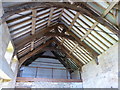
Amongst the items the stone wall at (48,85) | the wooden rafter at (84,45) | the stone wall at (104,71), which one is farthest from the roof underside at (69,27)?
the stone wall at (48,85)

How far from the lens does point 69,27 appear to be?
6406 millimetres

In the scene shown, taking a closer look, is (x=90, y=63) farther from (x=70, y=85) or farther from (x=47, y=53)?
(x=47, y=53)

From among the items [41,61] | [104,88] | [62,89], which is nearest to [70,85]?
[62,89]

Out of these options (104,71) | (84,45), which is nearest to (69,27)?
(84,45)

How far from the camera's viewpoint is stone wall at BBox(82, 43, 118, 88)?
521 cm

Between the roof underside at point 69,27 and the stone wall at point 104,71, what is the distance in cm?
37

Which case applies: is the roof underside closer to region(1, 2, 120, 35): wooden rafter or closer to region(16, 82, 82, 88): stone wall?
region(1, 2, 120, 35): wooden rafter

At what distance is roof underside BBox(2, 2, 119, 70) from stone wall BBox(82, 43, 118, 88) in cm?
37

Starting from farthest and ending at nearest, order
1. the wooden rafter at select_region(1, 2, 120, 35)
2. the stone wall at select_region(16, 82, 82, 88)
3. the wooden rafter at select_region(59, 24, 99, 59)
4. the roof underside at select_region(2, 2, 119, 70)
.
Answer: the stone wall at select_region(16, 82, 82, 88) → the wooden rafter at select_region(59, 24, 99, 59) → the roof underside at select_region(2, 2, 119, 70) → the wooden rafter at select_region(1, 2, 120, 35)

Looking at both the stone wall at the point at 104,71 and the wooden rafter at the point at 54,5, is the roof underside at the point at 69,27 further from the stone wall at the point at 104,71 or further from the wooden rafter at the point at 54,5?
the stone wall at the point at 104,71

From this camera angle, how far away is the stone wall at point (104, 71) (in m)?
5.21

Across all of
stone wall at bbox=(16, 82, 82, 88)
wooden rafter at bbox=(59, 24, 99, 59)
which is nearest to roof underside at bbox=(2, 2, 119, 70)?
wooden rafter at bbox=(59, 24, 99, 59)

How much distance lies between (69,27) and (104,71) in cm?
317

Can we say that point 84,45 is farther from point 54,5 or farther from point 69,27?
point 54,5
